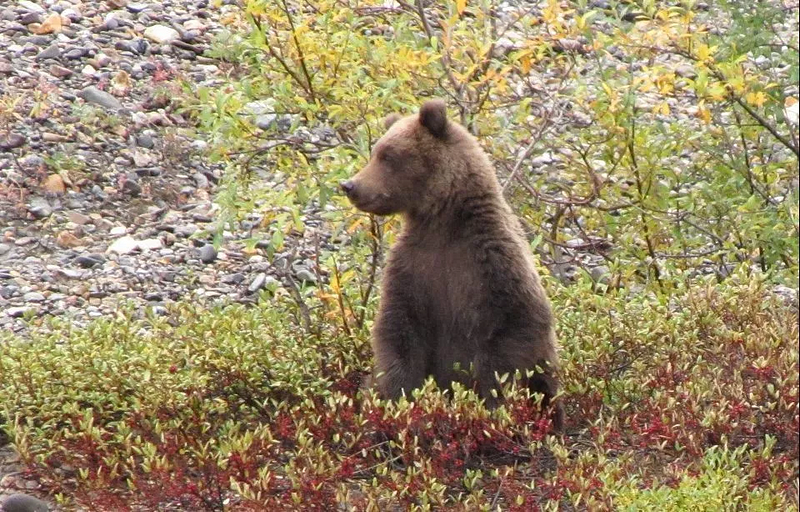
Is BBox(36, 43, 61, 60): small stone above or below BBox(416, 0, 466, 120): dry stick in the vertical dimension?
below

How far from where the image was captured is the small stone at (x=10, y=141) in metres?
8.99

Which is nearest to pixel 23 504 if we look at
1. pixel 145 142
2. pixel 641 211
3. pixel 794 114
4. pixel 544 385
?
pixel 544 385

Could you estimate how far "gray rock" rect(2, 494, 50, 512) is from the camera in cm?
504

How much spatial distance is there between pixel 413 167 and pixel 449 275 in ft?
1.65

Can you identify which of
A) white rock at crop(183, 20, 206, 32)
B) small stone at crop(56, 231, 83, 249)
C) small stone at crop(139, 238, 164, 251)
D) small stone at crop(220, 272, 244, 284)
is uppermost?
white rock at crop(183, 20, 206, 32)

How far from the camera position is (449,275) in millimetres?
5703

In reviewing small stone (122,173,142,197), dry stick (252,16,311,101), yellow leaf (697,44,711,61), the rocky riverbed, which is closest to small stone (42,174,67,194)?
the rocky riverbed

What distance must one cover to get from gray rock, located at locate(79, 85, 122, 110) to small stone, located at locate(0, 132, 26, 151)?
26.2 inches

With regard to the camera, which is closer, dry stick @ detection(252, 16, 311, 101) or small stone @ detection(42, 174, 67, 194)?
dry stick @ detection(252, 16, 311, 101)

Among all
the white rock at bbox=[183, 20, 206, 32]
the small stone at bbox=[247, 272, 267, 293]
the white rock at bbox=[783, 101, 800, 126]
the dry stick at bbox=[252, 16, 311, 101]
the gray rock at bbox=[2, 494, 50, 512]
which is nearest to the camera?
the white rock at bbox=[783, 101, 800, 126]

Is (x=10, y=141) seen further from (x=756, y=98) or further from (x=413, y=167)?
(x=756, y=98)

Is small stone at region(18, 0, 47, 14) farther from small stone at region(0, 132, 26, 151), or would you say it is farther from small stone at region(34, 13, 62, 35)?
small stone at region(0, 132, 26, 151)

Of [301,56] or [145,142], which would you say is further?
[145,142]

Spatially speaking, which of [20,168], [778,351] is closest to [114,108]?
[20,168]
